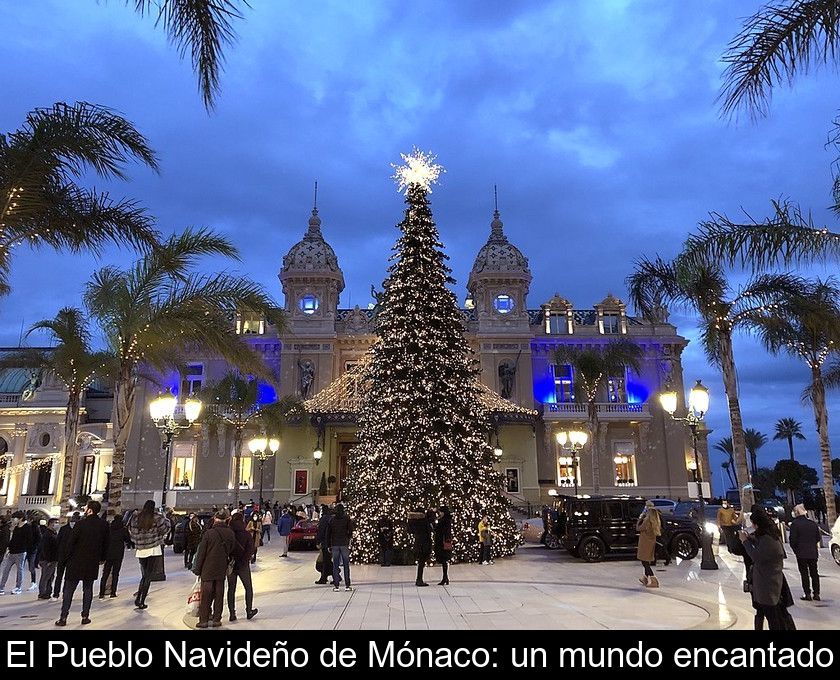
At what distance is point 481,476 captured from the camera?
712 inches

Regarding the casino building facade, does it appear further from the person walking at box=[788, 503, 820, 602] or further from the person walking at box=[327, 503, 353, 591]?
the person walking at box=[788, 503, 820, 602]

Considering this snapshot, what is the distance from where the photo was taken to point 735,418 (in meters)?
17.6

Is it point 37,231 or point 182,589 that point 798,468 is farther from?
point 37,231

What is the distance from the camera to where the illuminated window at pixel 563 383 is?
41812 millimetres

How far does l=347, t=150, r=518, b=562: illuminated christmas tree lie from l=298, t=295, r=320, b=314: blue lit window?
82.0ft

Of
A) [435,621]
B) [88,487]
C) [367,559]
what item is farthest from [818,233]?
[88,487]

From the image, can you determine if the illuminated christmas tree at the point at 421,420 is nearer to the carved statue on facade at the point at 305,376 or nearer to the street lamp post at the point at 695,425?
the street lamp post at the point at 695,425

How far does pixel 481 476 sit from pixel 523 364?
2457 centimetres

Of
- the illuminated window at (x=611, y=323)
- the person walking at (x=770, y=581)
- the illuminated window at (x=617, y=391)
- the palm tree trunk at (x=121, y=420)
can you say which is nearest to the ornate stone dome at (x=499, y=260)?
the illuminated window at (x=611, y=323)

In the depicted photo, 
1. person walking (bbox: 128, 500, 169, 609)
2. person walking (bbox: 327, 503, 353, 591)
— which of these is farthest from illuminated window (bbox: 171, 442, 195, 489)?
person walking (bbox: 327, 503, 353, 591)

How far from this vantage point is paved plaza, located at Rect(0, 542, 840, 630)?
29.0ft

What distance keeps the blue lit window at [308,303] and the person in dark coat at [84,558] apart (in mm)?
34965

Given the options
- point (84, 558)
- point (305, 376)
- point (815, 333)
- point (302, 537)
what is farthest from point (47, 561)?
point (305, 376)

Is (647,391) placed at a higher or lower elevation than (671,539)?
higher
